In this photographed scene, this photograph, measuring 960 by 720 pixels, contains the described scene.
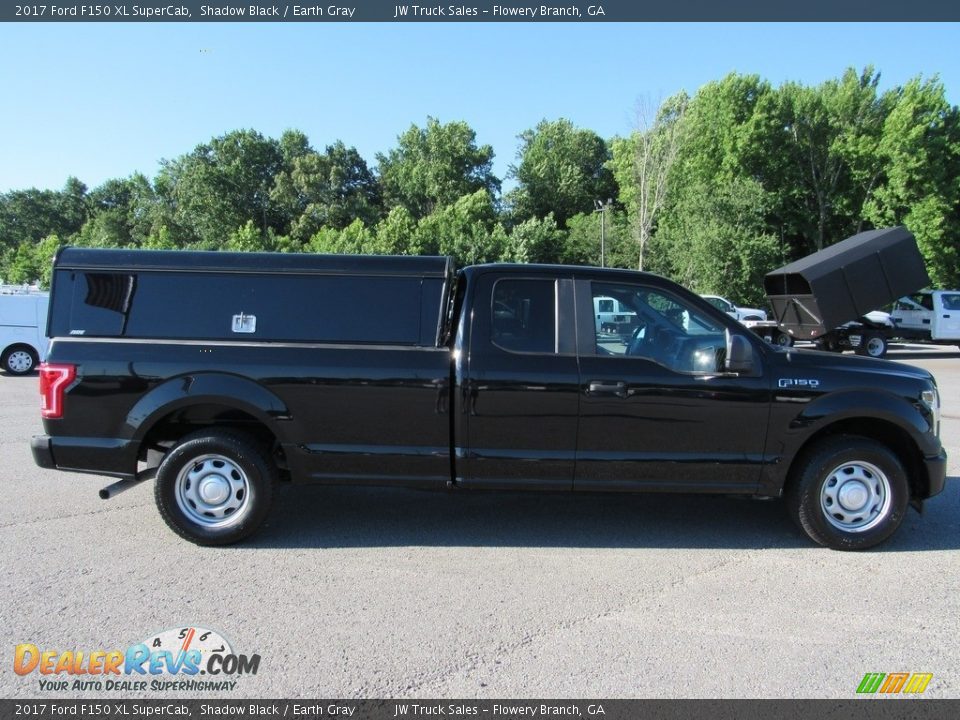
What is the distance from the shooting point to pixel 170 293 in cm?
451

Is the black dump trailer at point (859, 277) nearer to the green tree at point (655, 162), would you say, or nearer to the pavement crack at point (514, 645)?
the pavement crack at point (514, 645)

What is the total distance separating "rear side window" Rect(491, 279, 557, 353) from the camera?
453cm

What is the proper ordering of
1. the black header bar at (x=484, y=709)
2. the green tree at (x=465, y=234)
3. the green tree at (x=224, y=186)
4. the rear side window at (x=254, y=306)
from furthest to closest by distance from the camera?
the green tree at (x=224, y=186) < the green tree at (x=465, y=234) < the rear side window at (x=254, y=306) < the black header bar at (x=484, y=709)

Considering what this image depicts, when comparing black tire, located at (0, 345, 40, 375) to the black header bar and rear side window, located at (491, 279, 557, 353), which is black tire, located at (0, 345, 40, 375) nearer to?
rear side window, located at (491, 279, 557, 353)

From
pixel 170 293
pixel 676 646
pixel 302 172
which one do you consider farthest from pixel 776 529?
pixel 302 172

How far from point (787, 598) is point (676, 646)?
0.99m

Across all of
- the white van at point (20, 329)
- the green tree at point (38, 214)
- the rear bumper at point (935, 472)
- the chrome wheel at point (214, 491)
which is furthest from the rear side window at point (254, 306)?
the green tree at point (38, 214)

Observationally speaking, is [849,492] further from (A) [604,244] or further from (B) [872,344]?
(A) [604,244]

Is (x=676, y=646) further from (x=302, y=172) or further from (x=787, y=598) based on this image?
(x=302, y=172)

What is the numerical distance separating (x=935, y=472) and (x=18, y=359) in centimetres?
1712

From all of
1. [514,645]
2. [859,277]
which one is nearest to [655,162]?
[859,277]

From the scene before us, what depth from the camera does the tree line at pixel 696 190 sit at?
33469 mm

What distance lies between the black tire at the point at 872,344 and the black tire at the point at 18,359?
21.5m

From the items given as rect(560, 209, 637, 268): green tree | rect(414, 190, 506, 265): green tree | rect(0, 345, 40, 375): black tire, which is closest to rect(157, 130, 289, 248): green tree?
rect(414, 190, 506, 265): green tree
